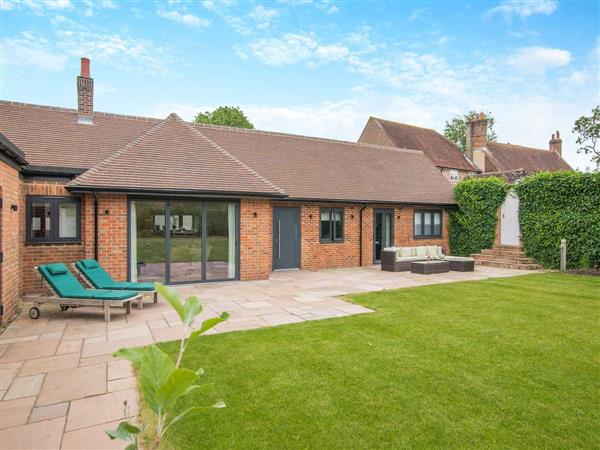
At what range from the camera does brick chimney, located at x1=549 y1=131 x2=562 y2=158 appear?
3722 centimetres

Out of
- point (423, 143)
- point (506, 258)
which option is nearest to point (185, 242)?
point (506, 258)

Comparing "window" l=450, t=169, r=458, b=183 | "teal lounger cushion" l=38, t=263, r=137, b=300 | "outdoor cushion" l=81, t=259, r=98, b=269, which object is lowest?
"teal lounger cushion" l=38, t=263, r=137, b=300

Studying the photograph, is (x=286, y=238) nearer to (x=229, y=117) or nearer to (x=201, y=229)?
(x=201, y=229)

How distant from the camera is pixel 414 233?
16.5 metres

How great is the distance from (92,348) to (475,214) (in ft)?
53.2

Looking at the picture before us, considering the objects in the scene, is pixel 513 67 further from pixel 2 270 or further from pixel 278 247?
pixel 2 270

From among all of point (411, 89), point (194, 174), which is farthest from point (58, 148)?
point (411, 89)

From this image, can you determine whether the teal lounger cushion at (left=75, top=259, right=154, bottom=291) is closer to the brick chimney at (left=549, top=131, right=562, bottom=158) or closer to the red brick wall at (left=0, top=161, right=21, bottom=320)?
the red brick wall at (left=0, top=161, right=21, bottom=320)

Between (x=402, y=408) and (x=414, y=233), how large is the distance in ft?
45.2

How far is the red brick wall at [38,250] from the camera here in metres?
8.96

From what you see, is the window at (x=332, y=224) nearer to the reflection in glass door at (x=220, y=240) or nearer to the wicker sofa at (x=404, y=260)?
the wicker sofa at (x=404, y=260)

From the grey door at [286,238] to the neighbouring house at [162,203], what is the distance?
0.13ft

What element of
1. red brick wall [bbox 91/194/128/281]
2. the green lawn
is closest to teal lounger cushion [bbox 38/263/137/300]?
red brick wall [bbox 91/194/128/281]

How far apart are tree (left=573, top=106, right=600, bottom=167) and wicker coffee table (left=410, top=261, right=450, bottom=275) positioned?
24.4 m
